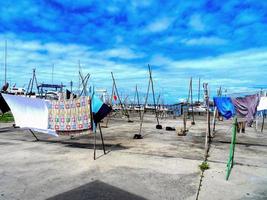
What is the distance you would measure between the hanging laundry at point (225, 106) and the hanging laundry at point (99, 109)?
4.05m

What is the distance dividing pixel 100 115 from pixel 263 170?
480cm

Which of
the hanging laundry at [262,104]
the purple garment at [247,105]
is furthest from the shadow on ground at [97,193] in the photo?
the hanging laundry at [262,104]

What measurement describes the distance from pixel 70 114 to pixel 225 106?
5.46m

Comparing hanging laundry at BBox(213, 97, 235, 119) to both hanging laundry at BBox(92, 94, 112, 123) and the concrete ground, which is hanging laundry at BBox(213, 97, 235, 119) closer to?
the concrete ground

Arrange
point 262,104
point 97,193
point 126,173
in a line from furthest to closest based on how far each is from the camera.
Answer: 1. point 262,104
2. point 126,173
3. point 97,193

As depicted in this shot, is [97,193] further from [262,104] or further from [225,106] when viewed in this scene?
[262,104]

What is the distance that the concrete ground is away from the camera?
5.52 m

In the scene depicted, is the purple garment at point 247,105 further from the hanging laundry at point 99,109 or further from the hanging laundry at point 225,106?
the hanging laundry at point 99,109

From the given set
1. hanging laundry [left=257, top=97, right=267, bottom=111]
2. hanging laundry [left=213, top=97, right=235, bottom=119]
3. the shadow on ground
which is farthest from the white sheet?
hanging laundry [left=257, top=97, right=267, bottom=111]

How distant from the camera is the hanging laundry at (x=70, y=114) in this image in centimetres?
884

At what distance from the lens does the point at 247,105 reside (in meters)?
10.2

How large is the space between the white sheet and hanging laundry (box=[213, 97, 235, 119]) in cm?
586

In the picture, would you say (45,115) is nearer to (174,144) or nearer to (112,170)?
(112,170)

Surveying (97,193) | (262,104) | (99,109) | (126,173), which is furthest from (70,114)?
(262,104)
